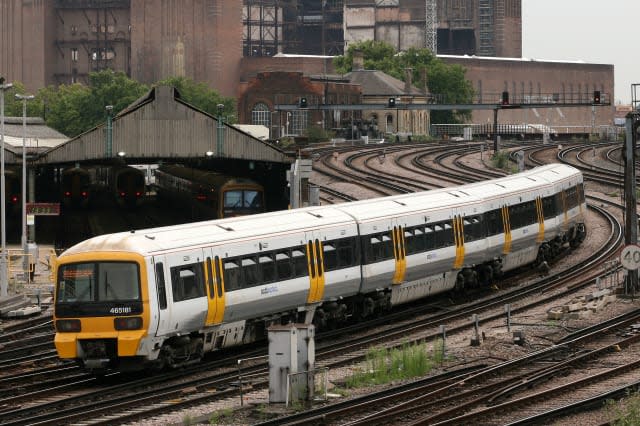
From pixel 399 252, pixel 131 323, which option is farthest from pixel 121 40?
pixel 131 323

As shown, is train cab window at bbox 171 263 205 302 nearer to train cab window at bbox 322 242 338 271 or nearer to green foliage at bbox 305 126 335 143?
train cab window at bbox 322 242 338 271

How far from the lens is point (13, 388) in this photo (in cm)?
2633

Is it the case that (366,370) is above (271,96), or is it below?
below

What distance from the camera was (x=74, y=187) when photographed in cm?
7950

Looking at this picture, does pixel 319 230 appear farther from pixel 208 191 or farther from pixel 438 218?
pixel 208 191

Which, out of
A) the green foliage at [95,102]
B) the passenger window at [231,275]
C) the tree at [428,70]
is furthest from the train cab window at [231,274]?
the tree at [428,70]

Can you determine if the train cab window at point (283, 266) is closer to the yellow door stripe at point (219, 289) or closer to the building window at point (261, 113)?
the yellow door stripe at point (219, 289)

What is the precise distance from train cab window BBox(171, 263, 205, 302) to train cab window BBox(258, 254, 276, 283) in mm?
2175

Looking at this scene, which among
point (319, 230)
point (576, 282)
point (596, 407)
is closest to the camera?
point (596, 407)

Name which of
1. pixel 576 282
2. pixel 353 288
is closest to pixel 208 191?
pixel 576 282

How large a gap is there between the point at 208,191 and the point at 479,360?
34.2 meters

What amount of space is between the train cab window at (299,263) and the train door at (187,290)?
11.1ft

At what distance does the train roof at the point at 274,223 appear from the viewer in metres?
27.5

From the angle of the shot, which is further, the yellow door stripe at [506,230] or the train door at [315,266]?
the yellow door stripe at [506,230]
